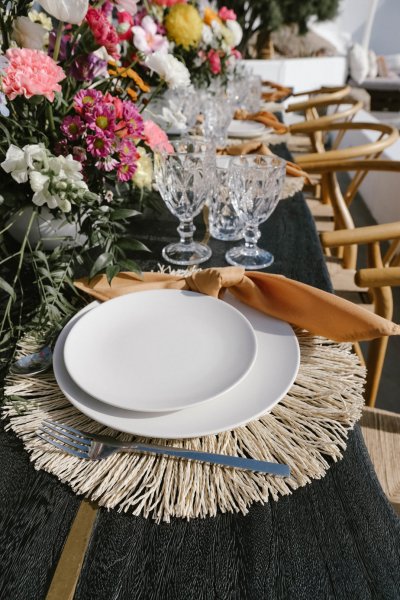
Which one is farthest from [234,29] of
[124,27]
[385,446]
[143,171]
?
[385,446]

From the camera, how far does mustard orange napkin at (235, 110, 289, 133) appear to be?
1.61 metres

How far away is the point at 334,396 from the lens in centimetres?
48

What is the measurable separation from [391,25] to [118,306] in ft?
43.7

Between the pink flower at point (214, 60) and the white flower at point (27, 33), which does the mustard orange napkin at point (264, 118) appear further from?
the white flower at point (27, 33)

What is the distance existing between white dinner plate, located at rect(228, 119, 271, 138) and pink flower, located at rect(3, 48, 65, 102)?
101 centimetres

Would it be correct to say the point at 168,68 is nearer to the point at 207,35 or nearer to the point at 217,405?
the point at 217,405

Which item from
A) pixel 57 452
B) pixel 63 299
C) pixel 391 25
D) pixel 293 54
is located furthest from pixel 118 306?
pixel 391 25

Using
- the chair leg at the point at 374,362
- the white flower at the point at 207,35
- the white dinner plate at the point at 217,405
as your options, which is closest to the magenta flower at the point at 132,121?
the white dinner plate at the point at 217,405

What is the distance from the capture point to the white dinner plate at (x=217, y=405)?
42 cm

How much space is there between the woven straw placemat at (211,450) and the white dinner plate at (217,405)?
0.02 m

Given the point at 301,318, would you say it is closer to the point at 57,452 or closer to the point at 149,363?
the point at 149,363

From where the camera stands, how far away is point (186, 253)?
80 centimetres

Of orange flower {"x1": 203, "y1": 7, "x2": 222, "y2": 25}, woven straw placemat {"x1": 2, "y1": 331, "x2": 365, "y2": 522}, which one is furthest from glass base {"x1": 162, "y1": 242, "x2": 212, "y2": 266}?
orange flower {"x1": 203, "y1": 7, "x2": 222, "y2": 25}

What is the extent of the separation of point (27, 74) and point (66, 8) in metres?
0.09
